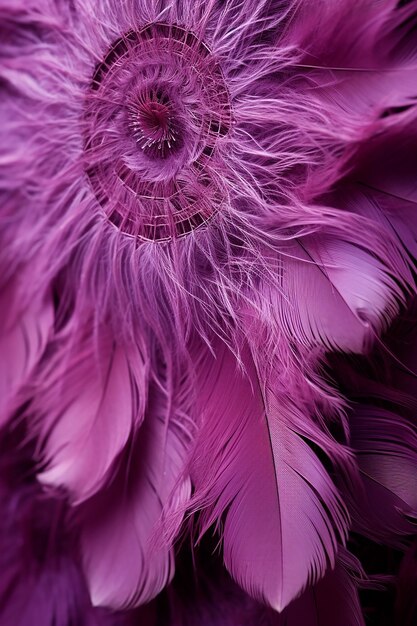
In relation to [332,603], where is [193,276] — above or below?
above

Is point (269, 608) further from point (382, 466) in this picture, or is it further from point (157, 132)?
point (157, 132)

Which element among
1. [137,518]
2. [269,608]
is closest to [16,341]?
[137,518]

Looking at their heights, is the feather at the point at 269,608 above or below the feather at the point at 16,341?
below

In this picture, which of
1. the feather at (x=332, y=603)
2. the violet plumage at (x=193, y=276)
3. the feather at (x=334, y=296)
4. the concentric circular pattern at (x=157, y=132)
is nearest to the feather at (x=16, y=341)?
the violet plumage at (x=193, y=276)

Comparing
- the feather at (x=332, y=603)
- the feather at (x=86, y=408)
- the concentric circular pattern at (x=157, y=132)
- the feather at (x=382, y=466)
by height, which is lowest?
the feather at (x=332, y=603)

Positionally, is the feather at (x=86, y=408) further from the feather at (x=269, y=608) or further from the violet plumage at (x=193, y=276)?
the feather at (x=269, y=608)

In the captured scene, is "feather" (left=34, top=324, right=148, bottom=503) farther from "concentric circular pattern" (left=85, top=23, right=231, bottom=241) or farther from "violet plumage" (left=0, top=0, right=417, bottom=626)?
"concentric circular pattern" (left=85, top=23, right=231, bottom=241)

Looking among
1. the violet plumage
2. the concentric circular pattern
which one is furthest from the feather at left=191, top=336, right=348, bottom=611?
the concentric circular pattern
